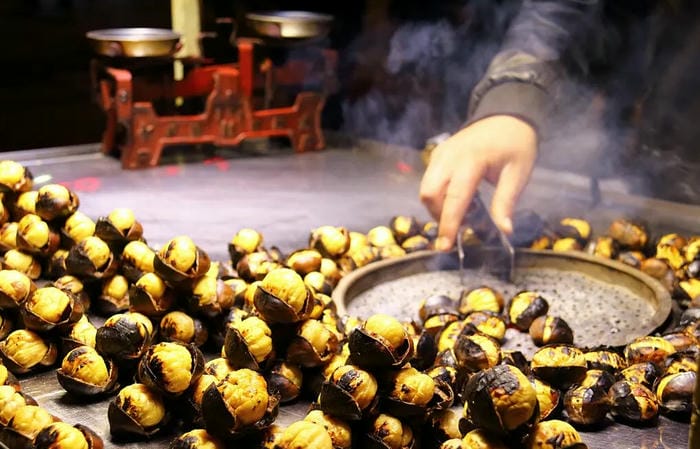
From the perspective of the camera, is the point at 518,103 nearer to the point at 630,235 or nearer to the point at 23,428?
the point at 630,235

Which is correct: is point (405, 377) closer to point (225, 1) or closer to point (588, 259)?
point (588, 259)

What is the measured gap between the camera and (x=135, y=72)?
4.64m

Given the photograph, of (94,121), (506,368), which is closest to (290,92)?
(94,121)

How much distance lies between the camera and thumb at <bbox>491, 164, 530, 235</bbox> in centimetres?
262

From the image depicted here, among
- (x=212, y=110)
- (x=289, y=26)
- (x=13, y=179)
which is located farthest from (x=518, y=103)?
(x=212, y=110)

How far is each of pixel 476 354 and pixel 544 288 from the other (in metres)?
0.94

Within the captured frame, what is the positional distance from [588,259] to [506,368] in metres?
1.48

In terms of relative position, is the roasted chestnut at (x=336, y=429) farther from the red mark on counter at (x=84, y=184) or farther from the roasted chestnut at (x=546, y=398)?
the red mark on counter at (x=84, y=184)

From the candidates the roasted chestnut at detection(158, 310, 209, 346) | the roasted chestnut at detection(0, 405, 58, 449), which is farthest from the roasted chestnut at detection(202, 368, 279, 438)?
the roasted chestnut at detection(158, 310, 209, 346)

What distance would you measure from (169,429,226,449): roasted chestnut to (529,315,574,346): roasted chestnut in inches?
40.7

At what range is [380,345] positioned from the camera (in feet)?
5.24

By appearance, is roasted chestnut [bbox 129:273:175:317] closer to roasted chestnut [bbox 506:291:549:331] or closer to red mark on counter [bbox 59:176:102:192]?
roasted chestnut [bbox 506:291:549:331]

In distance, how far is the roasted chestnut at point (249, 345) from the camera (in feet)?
5.88

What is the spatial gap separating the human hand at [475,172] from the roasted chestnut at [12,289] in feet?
4.23
